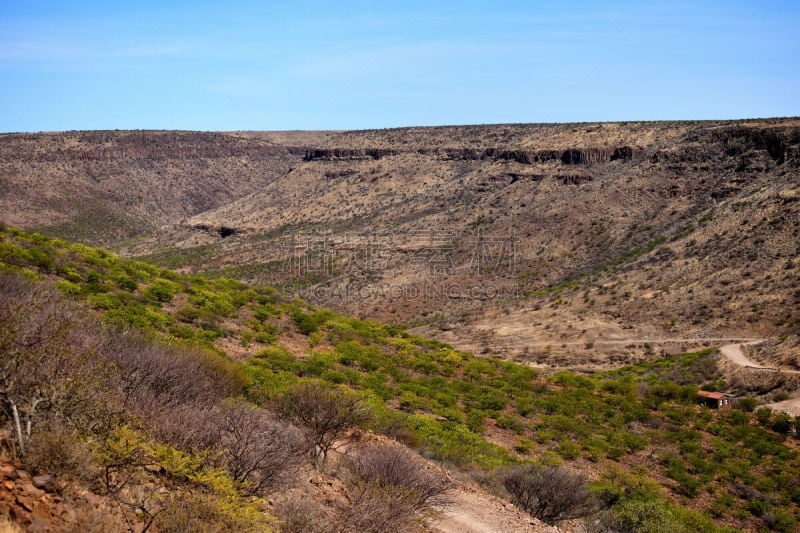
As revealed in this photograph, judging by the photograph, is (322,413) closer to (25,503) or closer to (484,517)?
(484,517)

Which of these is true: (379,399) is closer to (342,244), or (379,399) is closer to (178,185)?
(342,244)

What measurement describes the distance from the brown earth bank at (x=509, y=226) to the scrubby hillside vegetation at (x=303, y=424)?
44.6 ft

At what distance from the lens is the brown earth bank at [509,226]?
139 ft

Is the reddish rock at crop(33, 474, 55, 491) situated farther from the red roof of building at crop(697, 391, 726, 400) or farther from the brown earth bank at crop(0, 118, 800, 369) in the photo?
the brown earth bank at crop(0, 118, 800, 369)

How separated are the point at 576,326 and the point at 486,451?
95.5 ft

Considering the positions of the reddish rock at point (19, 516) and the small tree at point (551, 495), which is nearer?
the reddish rock at point (19, 516)

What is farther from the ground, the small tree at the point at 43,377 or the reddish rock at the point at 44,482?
the small tree at the point at 43,377

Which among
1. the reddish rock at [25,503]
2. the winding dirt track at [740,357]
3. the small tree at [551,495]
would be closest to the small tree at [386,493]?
the small tree at [551,495]

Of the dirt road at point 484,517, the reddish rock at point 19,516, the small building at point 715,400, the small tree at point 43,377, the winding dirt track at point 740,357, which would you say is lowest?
the small building at point 715,400

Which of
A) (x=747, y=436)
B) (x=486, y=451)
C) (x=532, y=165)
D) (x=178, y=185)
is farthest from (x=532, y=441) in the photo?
(x=178, y=185)

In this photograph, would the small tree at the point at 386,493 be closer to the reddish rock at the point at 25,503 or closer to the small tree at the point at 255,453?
the small tree at the point at 255,453

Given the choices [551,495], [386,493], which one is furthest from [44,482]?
[551,495]

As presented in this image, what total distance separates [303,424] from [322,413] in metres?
0.46

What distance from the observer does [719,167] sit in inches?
2522
